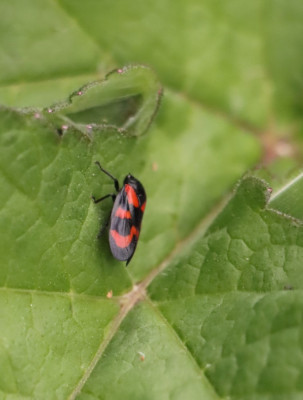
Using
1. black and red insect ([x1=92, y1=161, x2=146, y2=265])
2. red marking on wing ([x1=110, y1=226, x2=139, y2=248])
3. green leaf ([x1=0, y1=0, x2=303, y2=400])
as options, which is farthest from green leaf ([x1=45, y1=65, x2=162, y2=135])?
red marking on wing ([x1=110, y1=226, x2=139, y2=248])

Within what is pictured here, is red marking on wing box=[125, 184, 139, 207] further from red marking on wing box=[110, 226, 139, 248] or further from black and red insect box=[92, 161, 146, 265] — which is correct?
red marking on wing box=[110, 226, 139, 248]

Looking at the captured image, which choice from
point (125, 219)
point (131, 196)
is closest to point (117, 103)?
point (131, 196)

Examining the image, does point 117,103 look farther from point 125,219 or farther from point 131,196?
point 125,219

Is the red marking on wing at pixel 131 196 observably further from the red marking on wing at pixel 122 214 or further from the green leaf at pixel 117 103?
the green leaf at pixel 117 103

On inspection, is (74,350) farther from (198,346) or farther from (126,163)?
(126,163)

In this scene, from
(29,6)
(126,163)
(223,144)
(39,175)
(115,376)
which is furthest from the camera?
(223,144)

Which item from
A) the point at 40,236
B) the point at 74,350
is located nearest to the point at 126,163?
the point at 40,236
